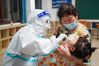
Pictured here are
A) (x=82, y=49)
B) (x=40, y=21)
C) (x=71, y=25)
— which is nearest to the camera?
(x=82, y=49)

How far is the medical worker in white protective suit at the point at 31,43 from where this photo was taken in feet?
4.78

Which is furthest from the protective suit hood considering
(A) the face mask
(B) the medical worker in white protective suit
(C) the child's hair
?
(C) the child's hair

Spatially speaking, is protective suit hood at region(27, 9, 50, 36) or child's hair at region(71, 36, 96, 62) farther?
protective suit hood at region(27, 9, 50, 36)

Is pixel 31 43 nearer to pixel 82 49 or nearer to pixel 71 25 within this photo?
pixel 71 25

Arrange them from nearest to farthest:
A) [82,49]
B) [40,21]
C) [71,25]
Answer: [82,49] < [71,25] < [40,21]

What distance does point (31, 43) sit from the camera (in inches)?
58.1

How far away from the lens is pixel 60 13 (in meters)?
1.42

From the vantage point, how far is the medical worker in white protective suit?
1457mm

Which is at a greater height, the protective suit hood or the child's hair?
the protective suit hood

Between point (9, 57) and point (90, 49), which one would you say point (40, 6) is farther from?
point (90, 49)

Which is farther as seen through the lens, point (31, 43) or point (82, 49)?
point (31, 43)

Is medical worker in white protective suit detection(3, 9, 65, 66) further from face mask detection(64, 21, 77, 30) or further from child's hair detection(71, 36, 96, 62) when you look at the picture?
child's hair detection(71, 36, 96, 62)

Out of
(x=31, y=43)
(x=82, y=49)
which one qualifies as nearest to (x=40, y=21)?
(x=31, y=43)

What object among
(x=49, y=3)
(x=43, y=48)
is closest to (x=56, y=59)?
(x=43, y=48)
